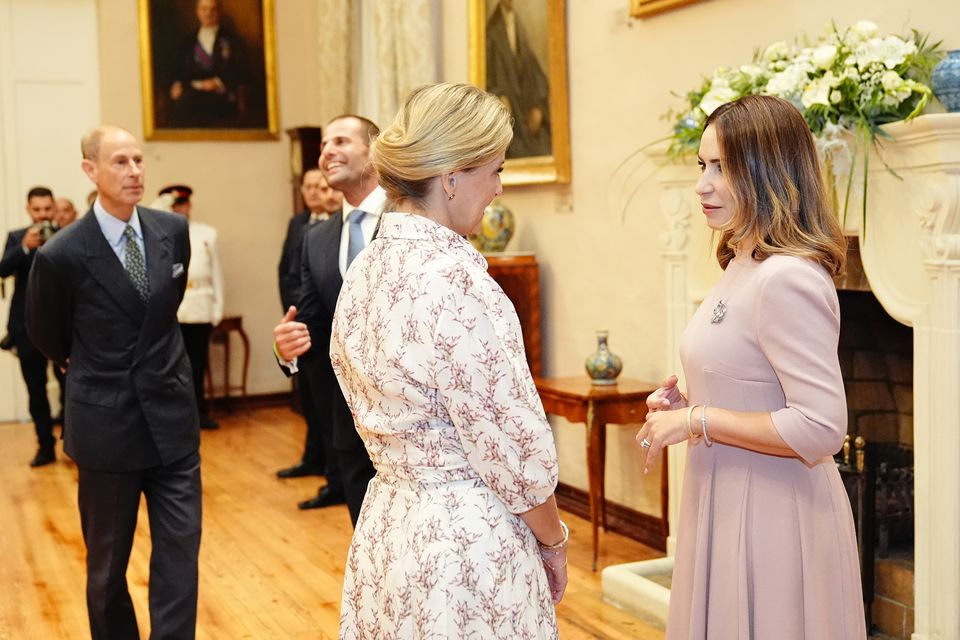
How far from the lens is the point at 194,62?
9.73m

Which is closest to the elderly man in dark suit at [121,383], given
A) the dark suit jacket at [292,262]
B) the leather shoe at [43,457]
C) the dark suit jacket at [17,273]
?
the dark suit jacket at [292,262]

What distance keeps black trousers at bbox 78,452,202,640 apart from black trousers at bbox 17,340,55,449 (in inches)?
175

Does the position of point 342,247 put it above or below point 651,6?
below

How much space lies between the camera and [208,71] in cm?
980

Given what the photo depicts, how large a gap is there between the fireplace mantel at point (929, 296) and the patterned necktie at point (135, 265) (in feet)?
6.03

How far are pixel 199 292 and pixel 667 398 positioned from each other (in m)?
6.73

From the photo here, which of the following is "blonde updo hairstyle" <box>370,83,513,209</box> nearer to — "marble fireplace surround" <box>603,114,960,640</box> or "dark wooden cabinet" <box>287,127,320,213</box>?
"marble fireplace surround" <box>603,114,960,640</box>

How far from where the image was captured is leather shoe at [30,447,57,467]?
7.87 metres

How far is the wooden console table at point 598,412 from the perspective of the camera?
5043 millimetres

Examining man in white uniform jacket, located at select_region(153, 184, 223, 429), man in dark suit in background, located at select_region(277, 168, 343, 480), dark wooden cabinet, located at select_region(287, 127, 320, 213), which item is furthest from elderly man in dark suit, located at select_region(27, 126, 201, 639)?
dark wooden cabinet, located at select_region(287, 127, 320, 213)

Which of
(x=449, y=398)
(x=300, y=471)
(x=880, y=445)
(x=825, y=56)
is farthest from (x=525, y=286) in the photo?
(x=449, y=398)

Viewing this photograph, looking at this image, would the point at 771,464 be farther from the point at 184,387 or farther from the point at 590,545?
the point at 590,545

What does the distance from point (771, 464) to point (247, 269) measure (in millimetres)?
8135

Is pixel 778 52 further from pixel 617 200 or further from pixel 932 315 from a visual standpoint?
pixel 617 200
